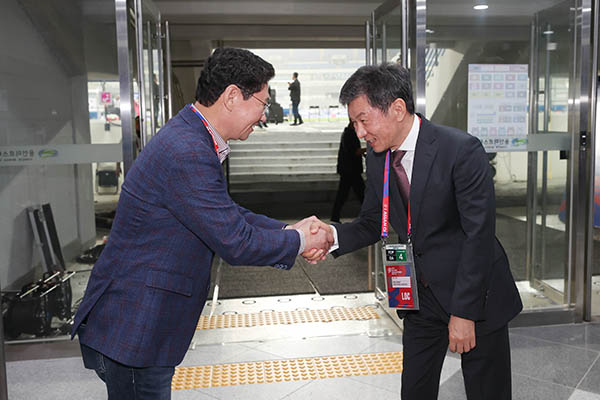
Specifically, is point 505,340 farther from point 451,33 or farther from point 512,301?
point 451,33

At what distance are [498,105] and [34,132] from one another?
3.11 metres

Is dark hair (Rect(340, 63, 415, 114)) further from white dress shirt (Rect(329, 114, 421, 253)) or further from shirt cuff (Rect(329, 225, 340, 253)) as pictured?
shirt cuff (Rect(329, 225, 340, 253))

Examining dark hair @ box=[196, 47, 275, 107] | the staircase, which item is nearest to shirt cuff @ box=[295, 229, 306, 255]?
dark hair @ box=[196, 47, 275, 107]

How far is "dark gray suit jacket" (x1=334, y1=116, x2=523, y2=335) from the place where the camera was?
1.81 metres

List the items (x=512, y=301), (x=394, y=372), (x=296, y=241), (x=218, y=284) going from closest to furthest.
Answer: (x=296, y=241)
(x=512, y=301)
(x=394, y=372)
(x=218, y=284)

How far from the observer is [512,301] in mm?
1957

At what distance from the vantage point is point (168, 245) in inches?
62.2

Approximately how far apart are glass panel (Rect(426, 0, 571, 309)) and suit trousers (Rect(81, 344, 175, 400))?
285 centimetres

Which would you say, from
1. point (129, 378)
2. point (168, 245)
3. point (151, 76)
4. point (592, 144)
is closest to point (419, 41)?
point (592, 144)

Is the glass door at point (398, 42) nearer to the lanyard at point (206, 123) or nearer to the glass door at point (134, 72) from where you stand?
the glass door at point (134, 72)

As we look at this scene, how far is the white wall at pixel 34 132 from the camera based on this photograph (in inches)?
150

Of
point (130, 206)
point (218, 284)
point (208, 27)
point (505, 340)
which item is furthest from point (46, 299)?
point (208, 27)

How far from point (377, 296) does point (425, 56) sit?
6.55 ft

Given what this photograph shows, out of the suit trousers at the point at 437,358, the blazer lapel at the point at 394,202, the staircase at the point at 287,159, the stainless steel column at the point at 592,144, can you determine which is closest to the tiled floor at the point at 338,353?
the stainless steel column at the point at 592,144
